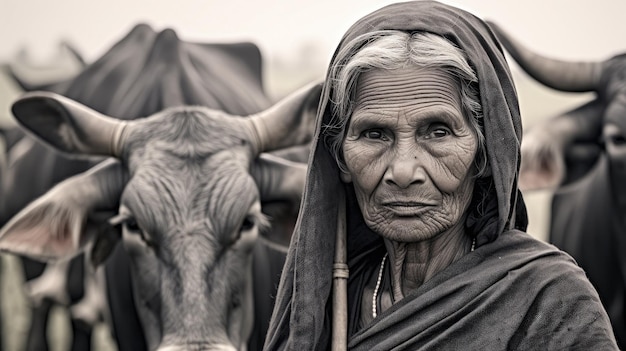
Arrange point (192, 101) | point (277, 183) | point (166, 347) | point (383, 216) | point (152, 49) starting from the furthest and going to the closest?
point (152, 49)
point (192, 101)
point (277, 183)
point (166, 347)
point (383, 216)

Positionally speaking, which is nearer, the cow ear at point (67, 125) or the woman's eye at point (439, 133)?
the woman's eye at point (439, 133)

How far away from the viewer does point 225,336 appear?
5.20 meters

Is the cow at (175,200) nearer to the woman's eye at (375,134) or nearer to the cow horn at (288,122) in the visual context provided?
the cow horn at (288,122)

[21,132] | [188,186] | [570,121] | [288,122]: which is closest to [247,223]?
[188,186]

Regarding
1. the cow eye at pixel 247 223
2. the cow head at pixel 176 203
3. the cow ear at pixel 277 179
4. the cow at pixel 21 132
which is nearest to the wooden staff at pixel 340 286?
the cow head at pixel 176 203

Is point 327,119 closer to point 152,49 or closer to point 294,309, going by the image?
point 294,309

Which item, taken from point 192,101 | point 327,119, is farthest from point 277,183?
point 327,119

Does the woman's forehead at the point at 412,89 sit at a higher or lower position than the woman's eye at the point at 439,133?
higher

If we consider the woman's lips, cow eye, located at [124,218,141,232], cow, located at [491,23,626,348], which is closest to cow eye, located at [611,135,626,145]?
cow, located at [491,23,626,348]

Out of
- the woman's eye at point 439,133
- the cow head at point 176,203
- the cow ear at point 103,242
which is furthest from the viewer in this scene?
the cow ear at point 103,242

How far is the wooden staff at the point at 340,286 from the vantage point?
9.34 feet

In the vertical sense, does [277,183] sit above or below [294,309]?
below

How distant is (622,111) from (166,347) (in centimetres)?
338

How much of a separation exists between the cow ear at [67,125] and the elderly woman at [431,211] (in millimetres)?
3400
